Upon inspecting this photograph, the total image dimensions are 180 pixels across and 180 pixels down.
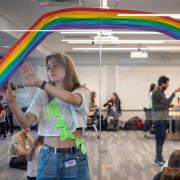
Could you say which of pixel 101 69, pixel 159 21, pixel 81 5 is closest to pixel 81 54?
pixel 101 69

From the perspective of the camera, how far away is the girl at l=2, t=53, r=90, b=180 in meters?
1.70

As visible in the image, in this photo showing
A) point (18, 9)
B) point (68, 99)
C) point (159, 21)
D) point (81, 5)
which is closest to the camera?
point (68, 99)

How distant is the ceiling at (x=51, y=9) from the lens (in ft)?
8.20

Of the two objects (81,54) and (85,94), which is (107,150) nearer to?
(81,54)

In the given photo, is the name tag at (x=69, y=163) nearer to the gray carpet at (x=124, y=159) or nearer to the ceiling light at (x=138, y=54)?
the gray carpet at (x=124, y=159)

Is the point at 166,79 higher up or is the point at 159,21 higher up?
the point at 159,21

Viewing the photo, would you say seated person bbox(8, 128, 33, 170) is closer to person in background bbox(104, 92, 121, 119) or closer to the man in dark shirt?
person in background bbox(104, 92, 121, 119)

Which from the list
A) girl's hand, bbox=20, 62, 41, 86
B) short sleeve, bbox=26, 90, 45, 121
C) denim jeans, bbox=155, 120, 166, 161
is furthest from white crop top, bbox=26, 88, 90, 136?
denim jeans, bbox=155, 120, 166, 161

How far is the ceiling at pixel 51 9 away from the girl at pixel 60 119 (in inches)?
20.4

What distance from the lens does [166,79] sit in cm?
328

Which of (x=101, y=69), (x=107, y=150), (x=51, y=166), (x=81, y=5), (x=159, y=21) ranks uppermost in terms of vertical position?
(x=81, y=5)

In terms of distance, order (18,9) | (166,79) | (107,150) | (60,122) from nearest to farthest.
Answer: (60,122) < (18,9) < (166,79) < (107,150)

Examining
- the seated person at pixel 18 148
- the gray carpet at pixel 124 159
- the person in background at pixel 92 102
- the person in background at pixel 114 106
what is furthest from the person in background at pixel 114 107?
the seated person at pixel 18 148

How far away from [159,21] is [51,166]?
1.29 m
